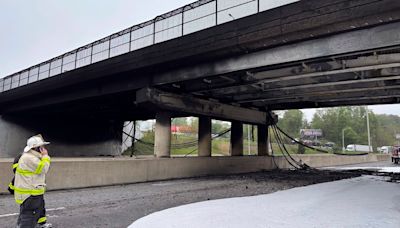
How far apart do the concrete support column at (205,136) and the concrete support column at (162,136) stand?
374 centimetres

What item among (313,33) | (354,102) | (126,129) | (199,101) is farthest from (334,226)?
(126,129)

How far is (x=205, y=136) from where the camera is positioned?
22062 millimetres

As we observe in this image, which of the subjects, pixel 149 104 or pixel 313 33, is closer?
pixel 313 33

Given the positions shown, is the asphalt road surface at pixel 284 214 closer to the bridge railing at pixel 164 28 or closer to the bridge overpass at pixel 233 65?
the bridge overpass at pixel 233 65

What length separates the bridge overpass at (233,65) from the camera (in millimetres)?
10516

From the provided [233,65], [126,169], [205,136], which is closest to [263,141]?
[205,136]

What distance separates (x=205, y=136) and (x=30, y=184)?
1750 cm

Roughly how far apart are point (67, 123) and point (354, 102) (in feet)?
100

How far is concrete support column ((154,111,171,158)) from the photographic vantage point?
60.3 feet

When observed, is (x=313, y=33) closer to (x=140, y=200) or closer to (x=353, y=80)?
(x=353, y=80)

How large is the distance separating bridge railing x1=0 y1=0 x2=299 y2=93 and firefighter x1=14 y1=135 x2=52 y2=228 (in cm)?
988

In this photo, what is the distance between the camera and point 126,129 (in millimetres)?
45750

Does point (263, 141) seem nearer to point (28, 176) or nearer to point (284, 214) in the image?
point (284, 214)

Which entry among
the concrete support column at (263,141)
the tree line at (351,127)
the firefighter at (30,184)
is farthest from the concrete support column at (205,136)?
the tree line at (351,127)
